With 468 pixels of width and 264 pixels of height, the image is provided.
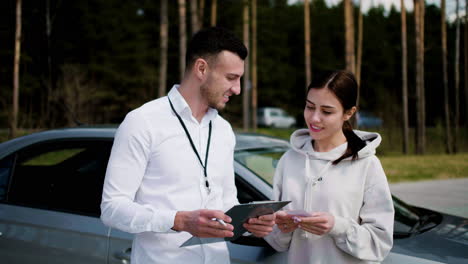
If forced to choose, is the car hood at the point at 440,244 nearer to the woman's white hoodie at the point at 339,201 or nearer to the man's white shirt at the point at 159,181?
the woman's white hoodie at the point at 339,201

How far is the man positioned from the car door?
995 mm

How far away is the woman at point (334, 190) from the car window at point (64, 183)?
1493 mm

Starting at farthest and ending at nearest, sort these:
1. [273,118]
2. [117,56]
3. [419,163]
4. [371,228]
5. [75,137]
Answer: [273,118], [117,56], [419,163], [75,137], [371,228]

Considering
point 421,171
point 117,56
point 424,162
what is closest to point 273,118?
point 117,56

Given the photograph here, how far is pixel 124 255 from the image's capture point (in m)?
2.74

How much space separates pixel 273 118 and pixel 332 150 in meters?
38.1

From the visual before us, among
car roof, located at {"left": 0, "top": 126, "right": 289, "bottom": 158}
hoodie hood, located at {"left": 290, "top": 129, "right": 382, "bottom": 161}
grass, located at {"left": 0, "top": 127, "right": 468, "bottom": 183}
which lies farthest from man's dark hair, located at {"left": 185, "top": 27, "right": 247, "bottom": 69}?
grass, located at {"left": 0, "top": 127, "right": 468, "bottom": 183}

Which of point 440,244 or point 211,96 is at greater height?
point 211,96

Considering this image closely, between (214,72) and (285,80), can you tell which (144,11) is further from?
(214,72)

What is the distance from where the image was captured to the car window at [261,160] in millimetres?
2957

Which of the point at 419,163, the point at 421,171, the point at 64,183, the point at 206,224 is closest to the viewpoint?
the point at 206,224

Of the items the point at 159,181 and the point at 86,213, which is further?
the point at 86,213

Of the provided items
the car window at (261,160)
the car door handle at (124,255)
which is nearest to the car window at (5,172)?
the car door handle at (124,255)

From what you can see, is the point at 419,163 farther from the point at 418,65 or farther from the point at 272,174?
the point at 272,174
